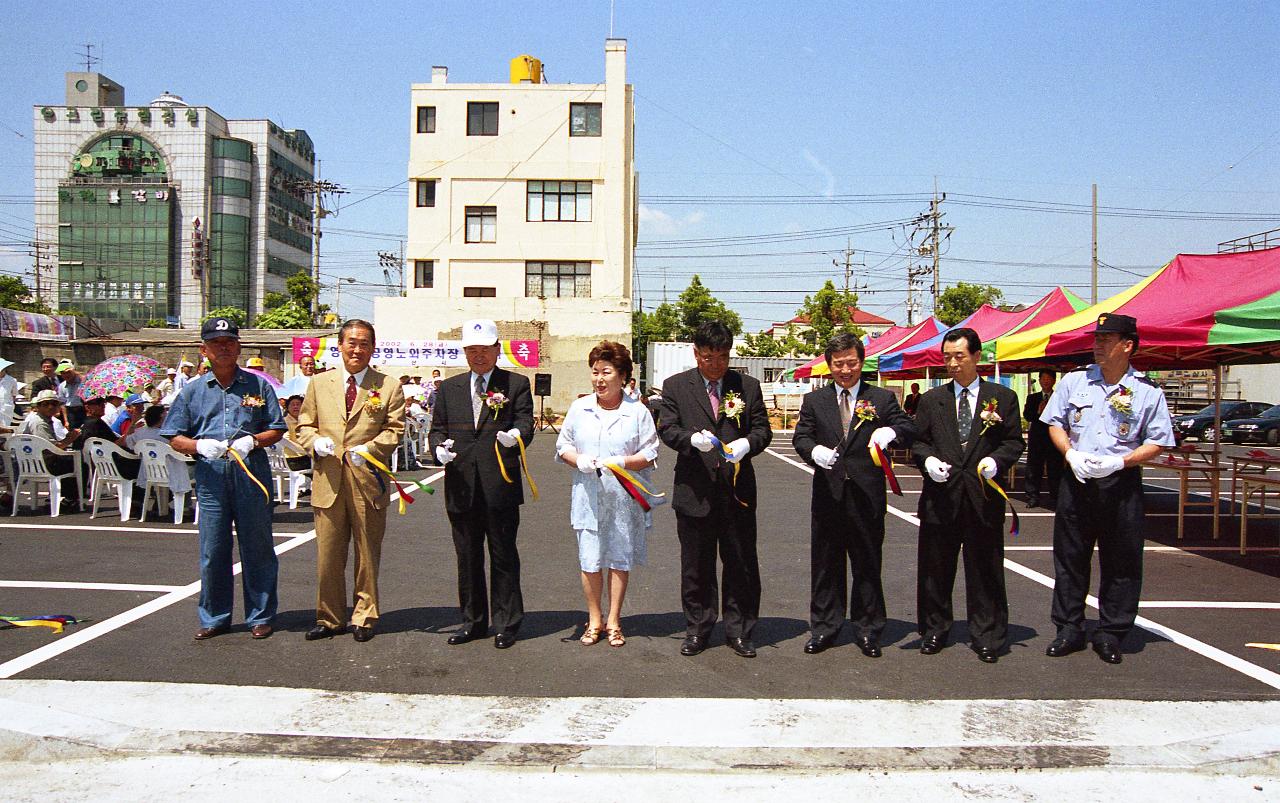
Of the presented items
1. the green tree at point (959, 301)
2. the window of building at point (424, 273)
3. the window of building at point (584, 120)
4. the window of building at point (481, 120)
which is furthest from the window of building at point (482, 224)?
the green tree at point (959, 301)

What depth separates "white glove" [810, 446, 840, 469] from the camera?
5508 mm

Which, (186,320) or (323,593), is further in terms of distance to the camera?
(186,320)

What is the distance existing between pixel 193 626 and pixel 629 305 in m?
32.6

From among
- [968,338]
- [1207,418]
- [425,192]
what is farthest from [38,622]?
[425,192]

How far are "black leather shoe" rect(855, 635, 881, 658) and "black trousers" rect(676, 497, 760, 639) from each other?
675 mm

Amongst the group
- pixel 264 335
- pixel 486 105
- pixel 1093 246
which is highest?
pixel 486 105

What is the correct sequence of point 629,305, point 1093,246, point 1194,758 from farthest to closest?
point 1093,246, point 629,305, point 1194,758

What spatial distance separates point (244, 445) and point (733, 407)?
3.12 metres

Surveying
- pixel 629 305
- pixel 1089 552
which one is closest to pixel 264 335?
pixel 629 305

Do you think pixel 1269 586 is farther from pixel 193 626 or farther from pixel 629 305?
pixel 629 305

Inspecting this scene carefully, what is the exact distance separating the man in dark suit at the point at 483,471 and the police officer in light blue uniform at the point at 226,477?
4.14 feet

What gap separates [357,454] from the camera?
5.74 meters

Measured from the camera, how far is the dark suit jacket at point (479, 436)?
5.79 m

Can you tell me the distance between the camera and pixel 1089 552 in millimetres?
5781
